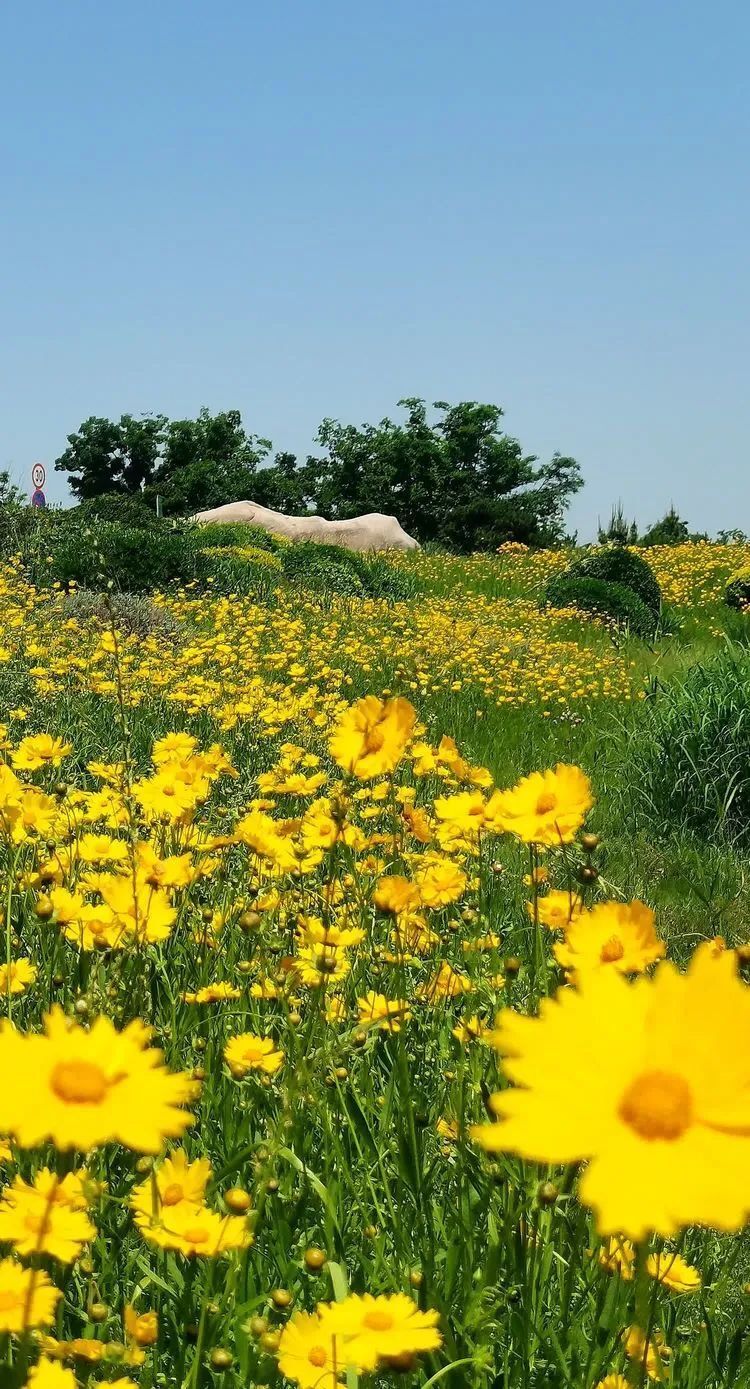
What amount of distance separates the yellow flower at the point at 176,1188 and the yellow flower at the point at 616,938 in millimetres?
424

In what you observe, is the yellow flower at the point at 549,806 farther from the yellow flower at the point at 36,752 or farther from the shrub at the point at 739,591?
the shrub at the point at 739,591

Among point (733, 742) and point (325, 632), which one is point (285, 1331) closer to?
point (733, 742)

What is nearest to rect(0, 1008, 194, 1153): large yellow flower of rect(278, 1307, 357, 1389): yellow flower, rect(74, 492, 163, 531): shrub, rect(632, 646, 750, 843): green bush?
rect(278, 1307, 357, 1389): yellow flower

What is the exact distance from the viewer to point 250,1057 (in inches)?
56.2

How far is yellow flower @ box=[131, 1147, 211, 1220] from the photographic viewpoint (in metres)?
1.08

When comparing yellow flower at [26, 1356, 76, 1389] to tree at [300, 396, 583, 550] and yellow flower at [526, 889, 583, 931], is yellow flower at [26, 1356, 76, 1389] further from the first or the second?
tree at [300, 396, 583, 550]

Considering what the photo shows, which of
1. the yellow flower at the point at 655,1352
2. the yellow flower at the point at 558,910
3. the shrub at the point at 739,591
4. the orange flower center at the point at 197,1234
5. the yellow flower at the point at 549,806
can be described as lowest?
the yellow flower at the point at 655,1352

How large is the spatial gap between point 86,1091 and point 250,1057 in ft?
2.58

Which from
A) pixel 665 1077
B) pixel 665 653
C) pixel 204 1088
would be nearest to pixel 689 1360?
pixel 204 1088

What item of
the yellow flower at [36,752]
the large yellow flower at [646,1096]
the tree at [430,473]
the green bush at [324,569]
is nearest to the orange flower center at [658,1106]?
the large yellow flower at [646,1096]

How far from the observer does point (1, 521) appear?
13969 millimetres

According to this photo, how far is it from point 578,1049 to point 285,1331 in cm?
53

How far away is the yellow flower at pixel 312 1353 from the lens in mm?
864

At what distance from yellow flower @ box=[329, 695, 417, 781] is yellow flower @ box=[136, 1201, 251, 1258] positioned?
1.61 feet
